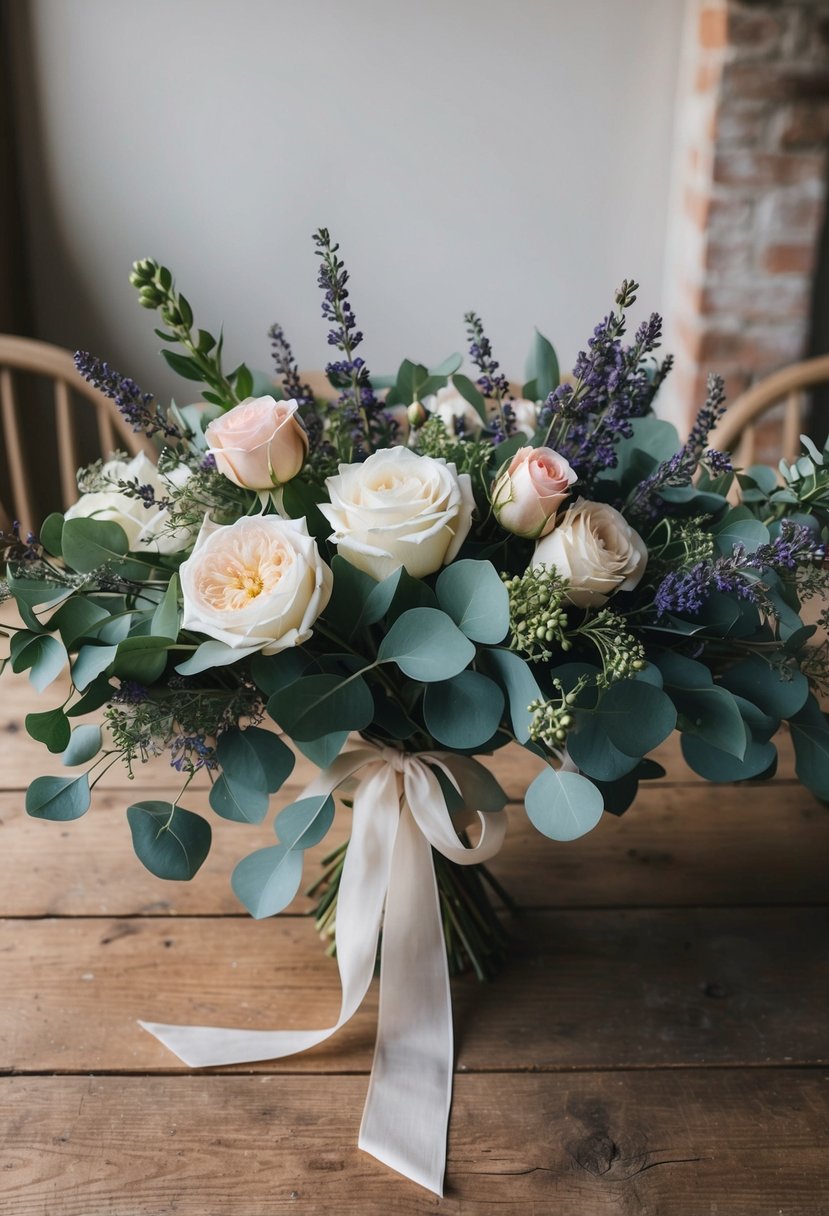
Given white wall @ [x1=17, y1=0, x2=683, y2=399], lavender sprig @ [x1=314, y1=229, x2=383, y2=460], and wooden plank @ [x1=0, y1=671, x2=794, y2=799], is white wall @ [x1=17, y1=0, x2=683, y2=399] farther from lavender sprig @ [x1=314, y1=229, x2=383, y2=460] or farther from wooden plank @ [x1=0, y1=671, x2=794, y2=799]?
lavender sprig @ [x1=314, y1=229, x2=383, y2=460]

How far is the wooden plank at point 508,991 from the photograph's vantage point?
0.71 meters

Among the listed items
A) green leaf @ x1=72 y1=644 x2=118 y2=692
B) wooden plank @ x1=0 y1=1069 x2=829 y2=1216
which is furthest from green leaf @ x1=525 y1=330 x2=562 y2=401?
wooden plank @ x1=0 y1=1069 x2=829 y2=1216

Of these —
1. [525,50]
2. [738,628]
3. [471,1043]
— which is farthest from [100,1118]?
[525,50]

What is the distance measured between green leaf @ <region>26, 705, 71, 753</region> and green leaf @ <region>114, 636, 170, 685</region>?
0.18 ft

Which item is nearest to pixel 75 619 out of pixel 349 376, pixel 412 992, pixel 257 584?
pixel 257 584

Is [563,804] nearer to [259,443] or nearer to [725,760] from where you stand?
[725,760]

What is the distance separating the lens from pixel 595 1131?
2.15 feet

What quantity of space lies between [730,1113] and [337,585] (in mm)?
438

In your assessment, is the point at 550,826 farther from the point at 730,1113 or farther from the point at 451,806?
the point at 730,1113

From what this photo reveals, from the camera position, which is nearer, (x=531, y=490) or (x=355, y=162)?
(x=531, y=490)

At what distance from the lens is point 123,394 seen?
665 millimetres

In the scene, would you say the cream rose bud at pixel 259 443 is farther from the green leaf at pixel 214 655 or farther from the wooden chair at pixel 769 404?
the wooden chair at pixel 769 404

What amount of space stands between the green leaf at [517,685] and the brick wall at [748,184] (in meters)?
1.74

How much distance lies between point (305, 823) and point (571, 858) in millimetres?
326
